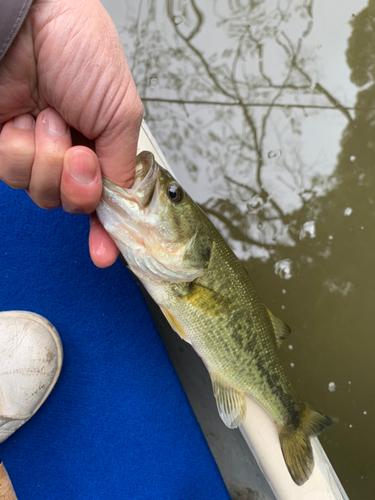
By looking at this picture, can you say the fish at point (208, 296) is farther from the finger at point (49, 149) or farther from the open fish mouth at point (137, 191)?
the finger at point (49, 149)

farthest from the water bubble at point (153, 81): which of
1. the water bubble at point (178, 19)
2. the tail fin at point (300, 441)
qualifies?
the tail fin at point (300, 441)

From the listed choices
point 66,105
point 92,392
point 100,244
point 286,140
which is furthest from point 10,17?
point 286,140

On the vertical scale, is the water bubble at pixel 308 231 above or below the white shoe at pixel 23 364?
above

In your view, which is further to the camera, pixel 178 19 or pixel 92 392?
pixel 178 19

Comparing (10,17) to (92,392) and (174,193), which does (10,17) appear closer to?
(174,193)

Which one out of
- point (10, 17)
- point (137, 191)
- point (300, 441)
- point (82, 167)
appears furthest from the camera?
point (300, 441)

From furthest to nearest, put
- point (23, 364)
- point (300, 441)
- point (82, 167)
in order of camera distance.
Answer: point (23, 364)
point (300, 441)
point (82, 167)

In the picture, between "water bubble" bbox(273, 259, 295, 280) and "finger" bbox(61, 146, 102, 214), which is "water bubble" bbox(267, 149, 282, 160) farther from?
"finger" bbox(61, 146, 102, 214)
